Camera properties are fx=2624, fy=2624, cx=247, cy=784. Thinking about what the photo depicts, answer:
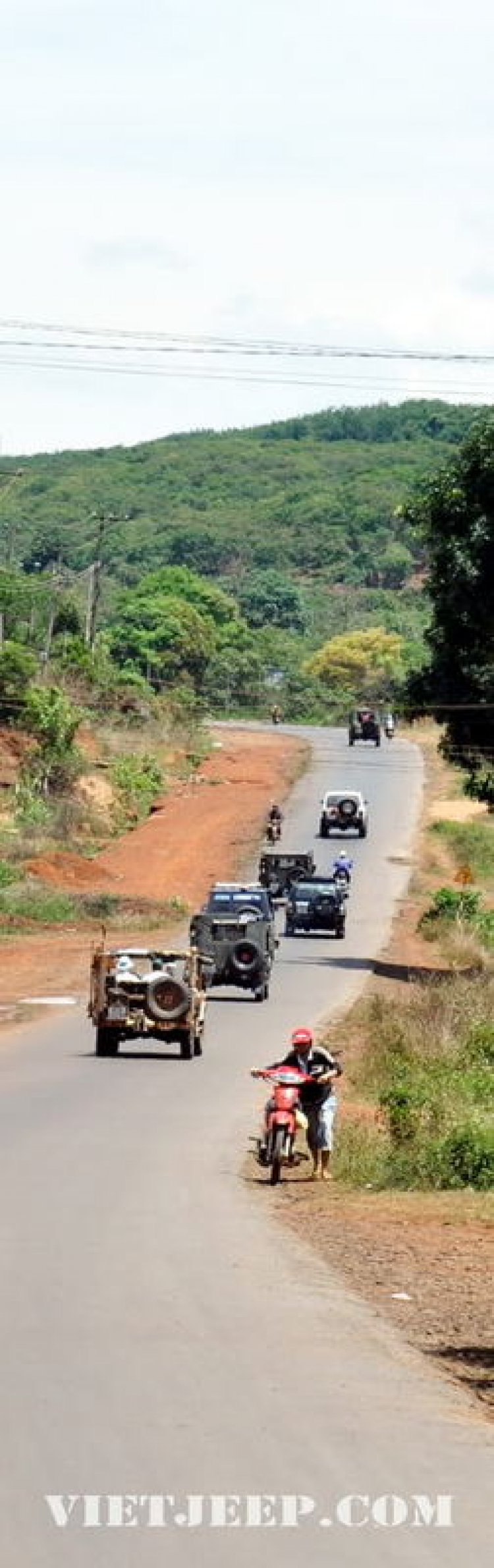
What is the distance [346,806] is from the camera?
91938 millimetres

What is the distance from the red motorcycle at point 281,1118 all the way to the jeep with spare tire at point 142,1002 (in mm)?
10508

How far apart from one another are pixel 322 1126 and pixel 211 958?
A: 2326cm

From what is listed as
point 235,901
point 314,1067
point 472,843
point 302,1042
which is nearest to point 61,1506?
point 302,1042

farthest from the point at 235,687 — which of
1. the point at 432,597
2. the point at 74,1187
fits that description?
the point at 74,1187

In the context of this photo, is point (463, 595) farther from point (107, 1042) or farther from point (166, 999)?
point (166, 999)

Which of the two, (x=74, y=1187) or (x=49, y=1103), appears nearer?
(x=74, y=1187)

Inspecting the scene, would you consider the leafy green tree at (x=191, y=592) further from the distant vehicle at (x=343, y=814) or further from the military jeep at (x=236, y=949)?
the military jeep at (x=236, y=949)

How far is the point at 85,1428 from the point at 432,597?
4357cm

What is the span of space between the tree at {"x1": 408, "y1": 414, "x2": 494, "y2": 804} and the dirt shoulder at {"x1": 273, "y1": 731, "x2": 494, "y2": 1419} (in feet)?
77.9

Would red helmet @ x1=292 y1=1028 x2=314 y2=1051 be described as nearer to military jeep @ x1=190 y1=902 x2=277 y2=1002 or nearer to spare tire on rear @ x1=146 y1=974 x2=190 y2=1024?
spare tire on rear @ x1=146 y1=974 x2=190 y2=1024

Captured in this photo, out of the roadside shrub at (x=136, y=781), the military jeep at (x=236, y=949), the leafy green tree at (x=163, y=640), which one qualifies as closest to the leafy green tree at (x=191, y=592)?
the leafy green tree at (x=163, y=640)

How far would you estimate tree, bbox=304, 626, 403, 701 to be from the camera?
571 feet

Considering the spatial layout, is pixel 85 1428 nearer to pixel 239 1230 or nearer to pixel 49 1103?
pixel 239 1230

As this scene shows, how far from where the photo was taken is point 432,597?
2151 inches
